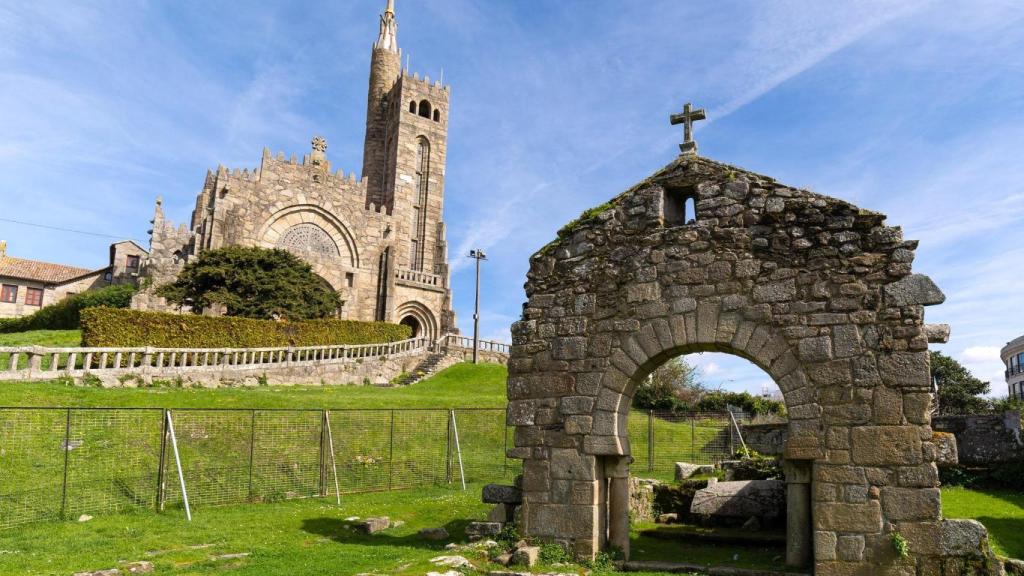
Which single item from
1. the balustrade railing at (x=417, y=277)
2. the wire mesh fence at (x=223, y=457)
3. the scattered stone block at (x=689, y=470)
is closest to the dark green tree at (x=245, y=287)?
the balustrade railing at (x=417, y=277)

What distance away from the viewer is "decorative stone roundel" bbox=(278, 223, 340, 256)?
42.9 metres

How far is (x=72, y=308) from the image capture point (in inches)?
1641

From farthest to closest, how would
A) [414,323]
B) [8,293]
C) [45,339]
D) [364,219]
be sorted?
1. [8,293]
2. [414,323]
3. [364,219]
4. [45,339]

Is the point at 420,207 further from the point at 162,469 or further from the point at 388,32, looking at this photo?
the point at 162,469

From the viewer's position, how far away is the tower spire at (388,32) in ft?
201

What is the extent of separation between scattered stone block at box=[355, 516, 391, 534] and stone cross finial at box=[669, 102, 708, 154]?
25.1 feet

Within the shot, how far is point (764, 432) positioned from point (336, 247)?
31141mm

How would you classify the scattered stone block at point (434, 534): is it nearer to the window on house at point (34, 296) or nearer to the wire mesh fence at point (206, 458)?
the wire mesh fence at point (206, 458)

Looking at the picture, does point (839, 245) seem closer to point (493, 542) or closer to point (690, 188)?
point (690, 188)

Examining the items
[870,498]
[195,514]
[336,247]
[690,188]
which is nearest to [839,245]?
[690,188]

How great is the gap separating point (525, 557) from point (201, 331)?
71.9 feet

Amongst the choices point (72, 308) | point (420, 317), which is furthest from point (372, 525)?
point (72, 308)

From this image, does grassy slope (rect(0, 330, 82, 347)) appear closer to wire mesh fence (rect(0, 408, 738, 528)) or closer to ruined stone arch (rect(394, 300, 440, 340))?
wire mesh fence (rect(0, 408, 738, 528))

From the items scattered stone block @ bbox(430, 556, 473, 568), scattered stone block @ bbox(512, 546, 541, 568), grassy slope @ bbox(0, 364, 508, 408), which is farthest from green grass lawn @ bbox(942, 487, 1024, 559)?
grassy slope @ bbox(0, 364, 508, 408)
